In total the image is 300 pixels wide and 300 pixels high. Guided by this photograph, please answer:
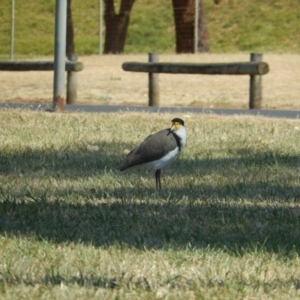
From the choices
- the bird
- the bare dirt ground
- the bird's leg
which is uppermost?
the bird

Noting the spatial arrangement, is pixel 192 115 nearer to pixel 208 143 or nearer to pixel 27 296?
pixel 208 143

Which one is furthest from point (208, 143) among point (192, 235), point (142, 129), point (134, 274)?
point (134, 274)

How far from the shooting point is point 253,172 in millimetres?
9812

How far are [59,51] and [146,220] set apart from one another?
870cm

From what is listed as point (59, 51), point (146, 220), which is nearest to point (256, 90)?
point (59, 51)

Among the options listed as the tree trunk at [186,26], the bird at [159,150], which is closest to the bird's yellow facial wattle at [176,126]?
the bird at [159,150]

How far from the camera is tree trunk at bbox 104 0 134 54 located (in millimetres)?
33438

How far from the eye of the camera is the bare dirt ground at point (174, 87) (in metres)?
21.3

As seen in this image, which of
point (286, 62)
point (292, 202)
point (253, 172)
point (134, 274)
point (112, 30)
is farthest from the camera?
point (112, 30)

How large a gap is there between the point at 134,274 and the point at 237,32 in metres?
35.6

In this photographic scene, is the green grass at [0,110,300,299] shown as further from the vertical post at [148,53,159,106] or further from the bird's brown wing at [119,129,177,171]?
the vertical post at [148,53,159,106]

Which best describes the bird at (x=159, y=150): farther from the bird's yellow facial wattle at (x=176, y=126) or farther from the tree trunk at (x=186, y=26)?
the tree trunk at (x=186, y=26)

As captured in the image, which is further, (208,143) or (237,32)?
(237,32)

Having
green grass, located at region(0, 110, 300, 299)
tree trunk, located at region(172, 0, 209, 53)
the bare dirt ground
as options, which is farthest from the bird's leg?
tree trunk, located at region(172, 0, 209, 53)
